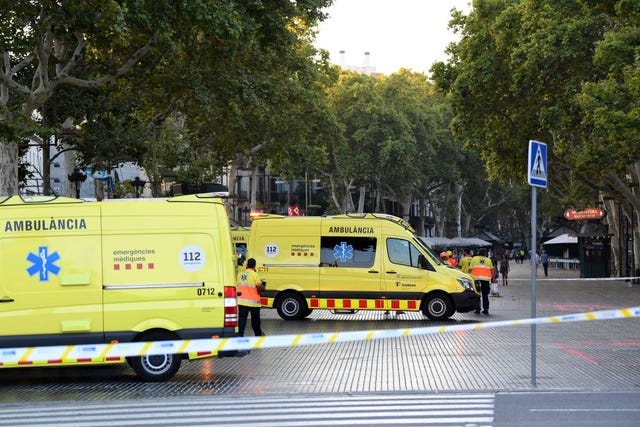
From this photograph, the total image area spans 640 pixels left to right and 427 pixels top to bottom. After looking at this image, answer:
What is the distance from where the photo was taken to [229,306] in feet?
45.3

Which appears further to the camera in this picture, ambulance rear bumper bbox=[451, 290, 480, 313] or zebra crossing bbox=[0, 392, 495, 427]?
ambulance rear bumper bbox=[451, 290, 480, 313]

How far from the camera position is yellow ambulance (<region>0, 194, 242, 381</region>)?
1369 cm

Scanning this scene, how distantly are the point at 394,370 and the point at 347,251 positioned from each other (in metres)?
9.37

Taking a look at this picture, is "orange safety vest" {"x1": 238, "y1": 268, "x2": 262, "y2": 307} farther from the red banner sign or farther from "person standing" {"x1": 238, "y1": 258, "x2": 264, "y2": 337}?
the red banner sign

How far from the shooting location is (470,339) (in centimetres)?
1933

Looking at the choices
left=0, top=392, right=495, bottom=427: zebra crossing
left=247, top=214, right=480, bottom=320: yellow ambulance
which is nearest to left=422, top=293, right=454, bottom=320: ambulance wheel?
left=247, top=214, right=480, bottom=320: yellow ambulance

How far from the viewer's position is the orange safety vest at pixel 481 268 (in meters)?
26.0

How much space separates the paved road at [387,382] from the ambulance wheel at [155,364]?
0.21 m

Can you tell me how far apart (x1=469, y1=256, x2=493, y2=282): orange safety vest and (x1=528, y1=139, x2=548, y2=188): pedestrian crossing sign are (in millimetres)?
12237

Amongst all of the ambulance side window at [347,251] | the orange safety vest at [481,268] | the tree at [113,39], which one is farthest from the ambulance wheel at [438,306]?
the tree at [113,39]

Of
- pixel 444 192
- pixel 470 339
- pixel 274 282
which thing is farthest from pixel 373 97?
pixel 470 339

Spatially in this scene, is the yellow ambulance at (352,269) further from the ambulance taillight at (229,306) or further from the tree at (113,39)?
the ambulance taillight at (229,306)

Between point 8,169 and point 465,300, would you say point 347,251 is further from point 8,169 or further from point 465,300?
point 8,169

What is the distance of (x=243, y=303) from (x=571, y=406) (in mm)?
7914
